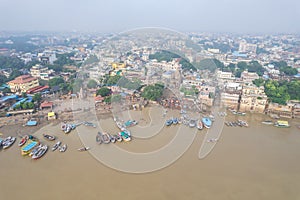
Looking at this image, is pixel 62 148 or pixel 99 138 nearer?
pixel 62 148

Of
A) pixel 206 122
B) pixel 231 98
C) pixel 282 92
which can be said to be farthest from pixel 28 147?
pixel 282 92

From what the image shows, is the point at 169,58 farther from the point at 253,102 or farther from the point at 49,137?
the point at 49,137

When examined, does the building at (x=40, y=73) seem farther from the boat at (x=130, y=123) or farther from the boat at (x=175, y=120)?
the boat at (x=175, y=120)

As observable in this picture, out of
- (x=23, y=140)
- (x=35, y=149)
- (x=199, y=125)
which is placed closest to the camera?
(x=35, y=149)

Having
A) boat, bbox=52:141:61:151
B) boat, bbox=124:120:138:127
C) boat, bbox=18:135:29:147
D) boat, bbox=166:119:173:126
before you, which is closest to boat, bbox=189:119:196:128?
boat, bbox=166:119:173:126

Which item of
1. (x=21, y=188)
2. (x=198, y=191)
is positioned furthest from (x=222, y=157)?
(x=21, y=188)

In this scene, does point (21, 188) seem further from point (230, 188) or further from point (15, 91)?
point (15, 91)
